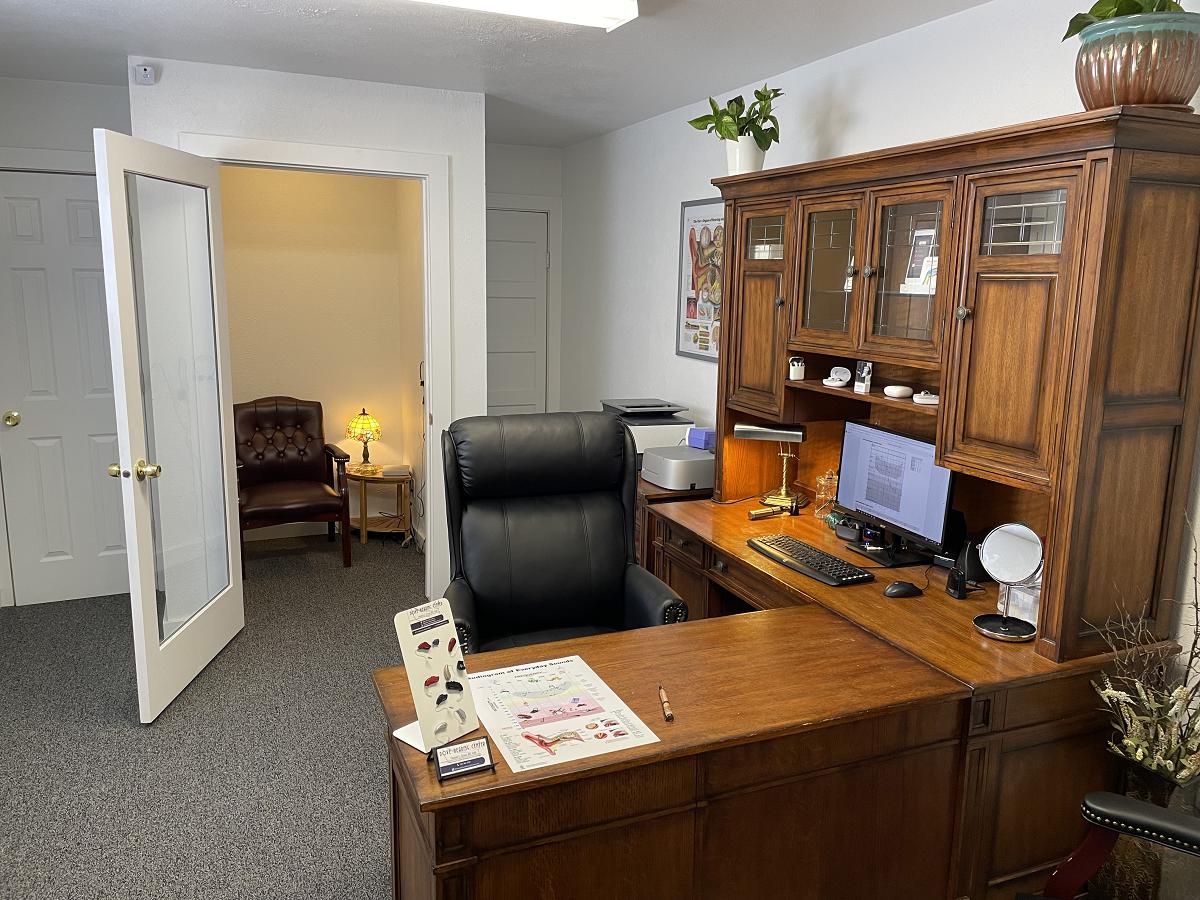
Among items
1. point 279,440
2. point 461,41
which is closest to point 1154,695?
point 461,41

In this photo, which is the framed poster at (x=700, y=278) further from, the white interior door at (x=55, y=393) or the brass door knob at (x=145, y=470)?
the white interior door at (x=55, y=393)

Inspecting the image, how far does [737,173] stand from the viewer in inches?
131

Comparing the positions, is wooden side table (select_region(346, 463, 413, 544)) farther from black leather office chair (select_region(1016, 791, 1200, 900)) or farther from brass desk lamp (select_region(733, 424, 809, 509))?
black leather office chair (select_region(1016, 791, 1200, 900))

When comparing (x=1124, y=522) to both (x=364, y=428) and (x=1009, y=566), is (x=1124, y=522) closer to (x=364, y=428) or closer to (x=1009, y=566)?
(x=1009, y=566)

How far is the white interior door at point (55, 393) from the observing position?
4.20m

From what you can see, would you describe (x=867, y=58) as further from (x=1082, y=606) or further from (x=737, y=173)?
(x=1082, y=606)

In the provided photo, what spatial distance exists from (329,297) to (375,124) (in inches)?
65.1

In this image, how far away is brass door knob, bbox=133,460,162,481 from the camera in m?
3.09

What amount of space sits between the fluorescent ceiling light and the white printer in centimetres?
171

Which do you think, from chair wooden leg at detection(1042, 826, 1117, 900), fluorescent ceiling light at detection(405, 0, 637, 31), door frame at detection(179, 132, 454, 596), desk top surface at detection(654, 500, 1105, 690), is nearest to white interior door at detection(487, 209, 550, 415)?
door frame at detection(179, 132, 454, 596)

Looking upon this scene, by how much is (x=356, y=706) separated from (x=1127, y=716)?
2583 mm

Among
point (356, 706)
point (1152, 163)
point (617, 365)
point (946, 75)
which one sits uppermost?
point (946, 75)

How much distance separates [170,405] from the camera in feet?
11.4

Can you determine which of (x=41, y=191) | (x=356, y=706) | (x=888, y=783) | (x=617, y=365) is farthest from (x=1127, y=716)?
(x=41, y=191)
